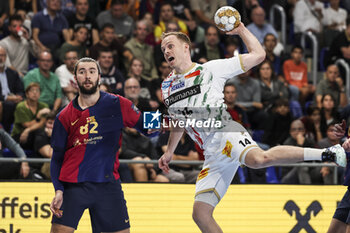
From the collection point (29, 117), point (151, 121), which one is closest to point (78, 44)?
point (29, 117)

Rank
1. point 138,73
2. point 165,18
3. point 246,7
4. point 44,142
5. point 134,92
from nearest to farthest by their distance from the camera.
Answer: point 44,142, point 134,92, point 138,73, point 165,18, point 246,7

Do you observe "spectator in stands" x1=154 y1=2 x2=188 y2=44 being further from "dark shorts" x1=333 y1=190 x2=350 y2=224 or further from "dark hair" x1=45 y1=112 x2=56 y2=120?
"dark shorts" x1=333 y1=190 x2=350 y2=224

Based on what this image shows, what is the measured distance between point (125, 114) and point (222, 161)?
1.17m

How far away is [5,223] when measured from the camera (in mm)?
9086

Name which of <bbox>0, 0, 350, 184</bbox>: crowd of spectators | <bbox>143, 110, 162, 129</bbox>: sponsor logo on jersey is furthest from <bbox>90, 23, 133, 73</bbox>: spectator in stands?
<bbox>143, 110, 162, 129</bbox>: sponsor logo on jersey

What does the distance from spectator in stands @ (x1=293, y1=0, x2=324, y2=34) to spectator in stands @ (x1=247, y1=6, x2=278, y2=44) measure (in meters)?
1.38

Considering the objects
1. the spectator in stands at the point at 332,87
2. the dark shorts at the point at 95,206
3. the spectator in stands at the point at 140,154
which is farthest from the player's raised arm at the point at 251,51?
the spectator in stands at the point at 332,87

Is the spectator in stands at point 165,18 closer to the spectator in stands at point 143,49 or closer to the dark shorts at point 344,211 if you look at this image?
the spectator in stands at point 143,49

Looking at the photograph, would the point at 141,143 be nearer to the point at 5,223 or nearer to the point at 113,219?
the point at 5,223

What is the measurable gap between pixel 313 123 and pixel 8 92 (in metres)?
5.46

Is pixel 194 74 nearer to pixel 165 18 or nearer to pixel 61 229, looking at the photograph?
pixel 61 229

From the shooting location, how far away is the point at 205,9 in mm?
15344

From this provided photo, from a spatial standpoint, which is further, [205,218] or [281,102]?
[281,102]

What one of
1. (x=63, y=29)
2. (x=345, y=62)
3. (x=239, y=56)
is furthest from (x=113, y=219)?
(x=345, y=62)
